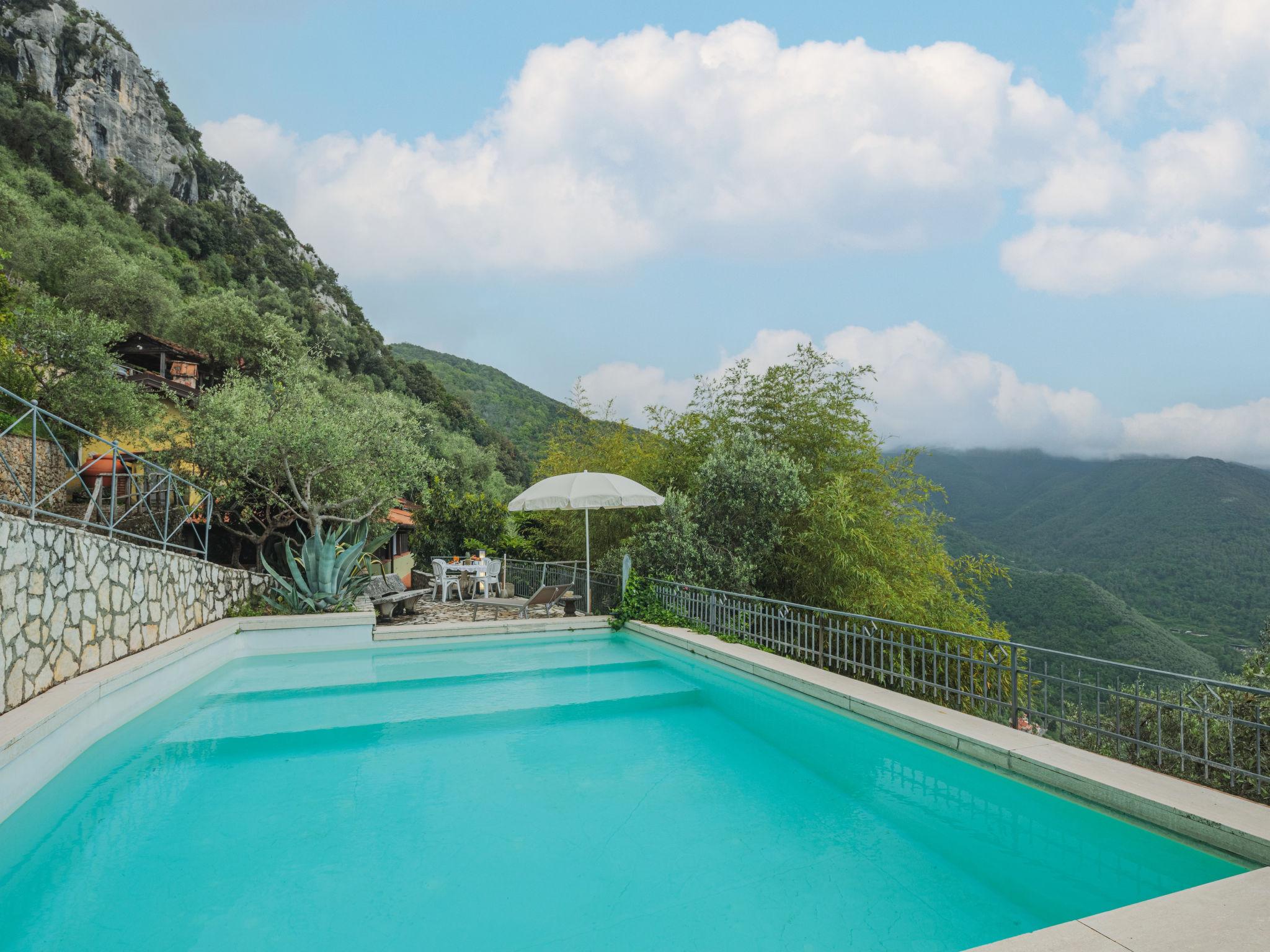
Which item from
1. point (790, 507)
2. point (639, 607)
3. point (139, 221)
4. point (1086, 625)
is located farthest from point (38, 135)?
point (1086, 625)

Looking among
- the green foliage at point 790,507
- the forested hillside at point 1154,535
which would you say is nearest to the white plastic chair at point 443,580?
the green foliage at point 790,507

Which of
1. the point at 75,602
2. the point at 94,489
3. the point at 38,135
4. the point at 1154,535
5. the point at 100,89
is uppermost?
the point at 100,89

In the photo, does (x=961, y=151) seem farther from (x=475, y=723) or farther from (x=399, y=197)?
(x=399, y=197)

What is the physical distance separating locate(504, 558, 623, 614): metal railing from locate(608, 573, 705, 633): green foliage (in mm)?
138

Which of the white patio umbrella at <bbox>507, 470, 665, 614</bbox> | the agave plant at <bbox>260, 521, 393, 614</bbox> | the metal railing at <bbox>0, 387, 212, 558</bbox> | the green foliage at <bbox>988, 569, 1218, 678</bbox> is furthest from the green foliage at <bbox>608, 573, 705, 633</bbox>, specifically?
the green foliage at <bbox>988, 569, 1218, 678</bbox>

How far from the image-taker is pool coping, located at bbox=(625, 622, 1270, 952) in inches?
87.7

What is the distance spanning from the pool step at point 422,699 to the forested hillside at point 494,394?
42.4 meters

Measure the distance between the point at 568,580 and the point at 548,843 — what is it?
29.6ft

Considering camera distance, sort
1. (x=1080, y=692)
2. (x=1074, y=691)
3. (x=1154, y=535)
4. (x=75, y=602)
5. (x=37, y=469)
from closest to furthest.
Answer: (x=1080, y=692), (x=1074, y=691), (x=75, y=602), (x=37, y=469), (x=1154, y=535)

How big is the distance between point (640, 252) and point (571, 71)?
580 centimetres

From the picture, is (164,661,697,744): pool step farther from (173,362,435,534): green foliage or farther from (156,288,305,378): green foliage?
(156,288,305,378): green foliage

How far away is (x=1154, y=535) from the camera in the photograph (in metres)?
36.2

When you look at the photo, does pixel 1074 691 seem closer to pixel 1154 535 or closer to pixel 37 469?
pixel 37 469

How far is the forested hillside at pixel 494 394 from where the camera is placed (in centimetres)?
5372
